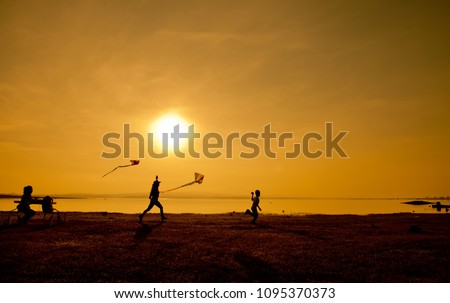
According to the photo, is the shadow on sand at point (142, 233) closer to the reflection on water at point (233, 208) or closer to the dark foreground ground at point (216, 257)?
the dark foreground ground at point (216, 257)

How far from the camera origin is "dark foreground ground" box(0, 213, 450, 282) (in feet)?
35.7

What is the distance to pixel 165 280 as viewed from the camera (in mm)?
10531

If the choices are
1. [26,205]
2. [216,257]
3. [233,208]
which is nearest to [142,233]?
[216,257]

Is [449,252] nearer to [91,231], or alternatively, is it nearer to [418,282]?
[418,282]

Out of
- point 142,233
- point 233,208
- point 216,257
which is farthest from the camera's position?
point 233,208

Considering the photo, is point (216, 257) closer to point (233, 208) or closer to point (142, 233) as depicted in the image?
point (142, 233)

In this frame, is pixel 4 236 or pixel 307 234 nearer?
pixel 4 236

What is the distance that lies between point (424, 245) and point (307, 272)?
22.9 feet

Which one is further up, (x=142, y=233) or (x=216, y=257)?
(x=142, y=233)

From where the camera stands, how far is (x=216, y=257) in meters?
13.1

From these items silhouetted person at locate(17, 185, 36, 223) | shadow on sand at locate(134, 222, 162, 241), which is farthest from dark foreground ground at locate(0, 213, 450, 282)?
silhouetted person at locate(17, 185, 36, 223)

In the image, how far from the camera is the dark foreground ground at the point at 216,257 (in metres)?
10.9
